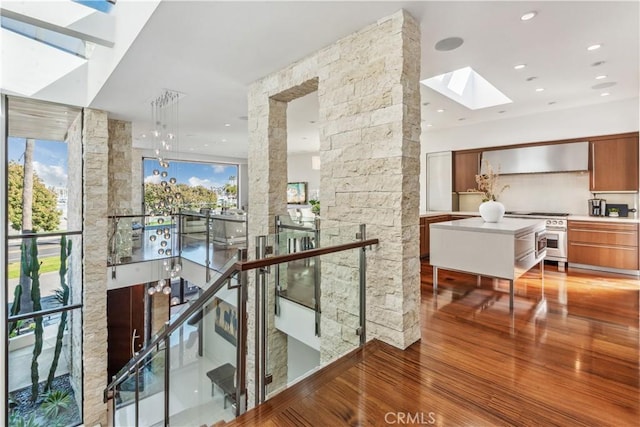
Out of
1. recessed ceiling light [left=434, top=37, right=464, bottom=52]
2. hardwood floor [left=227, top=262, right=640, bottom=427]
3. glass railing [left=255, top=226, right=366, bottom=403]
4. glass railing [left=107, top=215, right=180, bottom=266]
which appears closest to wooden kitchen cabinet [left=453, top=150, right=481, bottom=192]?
hardwood floor [left=227, top=262, right=640, bottom=427]

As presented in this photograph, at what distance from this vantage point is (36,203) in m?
5.32

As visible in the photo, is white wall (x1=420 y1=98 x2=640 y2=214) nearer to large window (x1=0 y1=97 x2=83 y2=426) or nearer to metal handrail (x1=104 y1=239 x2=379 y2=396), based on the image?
metal handrail (x1=104 y1=239 x2=379 y2=396)

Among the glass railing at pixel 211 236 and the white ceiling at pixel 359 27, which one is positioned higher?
the white ceiling at pixel 359 27

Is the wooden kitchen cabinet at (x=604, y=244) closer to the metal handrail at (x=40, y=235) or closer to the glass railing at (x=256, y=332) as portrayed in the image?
the glass railing at (x=256, y=332)

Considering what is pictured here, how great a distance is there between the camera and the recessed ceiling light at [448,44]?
296 cm

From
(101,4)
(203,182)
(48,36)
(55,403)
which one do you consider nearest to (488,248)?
(101,4)

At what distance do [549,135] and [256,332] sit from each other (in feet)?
21.3

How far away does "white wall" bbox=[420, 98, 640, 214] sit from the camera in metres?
5.18

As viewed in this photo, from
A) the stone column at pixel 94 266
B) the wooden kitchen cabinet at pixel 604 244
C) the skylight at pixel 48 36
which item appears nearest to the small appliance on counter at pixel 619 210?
the wooden kitchen cabinet at pixel 604 244

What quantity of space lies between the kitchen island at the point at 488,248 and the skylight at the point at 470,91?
2340mm

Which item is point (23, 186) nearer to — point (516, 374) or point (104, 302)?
point (104, 302)

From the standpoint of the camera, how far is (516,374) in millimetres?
2098

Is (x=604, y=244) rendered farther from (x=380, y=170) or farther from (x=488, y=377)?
(x=380, y=170)

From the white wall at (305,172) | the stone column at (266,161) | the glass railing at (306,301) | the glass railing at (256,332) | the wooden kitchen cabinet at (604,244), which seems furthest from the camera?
the white wall at (305,172)
